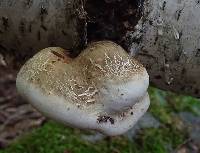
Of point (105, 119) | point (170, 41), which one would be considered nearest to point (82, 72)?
point (105, 119)

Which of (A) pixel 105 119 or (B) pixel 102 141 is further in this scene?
(B) pixel 102 141

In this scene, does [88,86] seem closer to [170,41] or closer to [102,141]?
[170,41]

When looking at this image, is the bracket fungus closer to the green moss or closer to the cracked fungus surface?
the cracked fungus surface

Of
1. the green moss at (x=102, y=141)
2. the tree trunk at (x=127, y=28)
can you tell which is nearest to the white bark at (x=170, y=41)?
the tree trunk at (x=127, y=28)

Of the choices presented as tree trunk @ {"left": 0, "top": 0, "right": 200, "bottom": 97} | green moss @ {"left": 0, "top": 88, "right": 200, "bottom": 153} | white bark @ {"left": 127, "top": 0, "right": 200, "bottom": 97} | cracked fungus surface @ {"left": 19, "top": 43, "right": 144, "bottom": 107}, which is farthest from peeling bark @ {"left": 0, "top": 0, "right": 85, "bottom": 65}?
green moss @ {"left": 0, "top": 88, "right": 200, "bottom": 153}

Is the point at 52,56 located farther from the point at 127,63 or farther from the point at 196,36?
the point at 196,36

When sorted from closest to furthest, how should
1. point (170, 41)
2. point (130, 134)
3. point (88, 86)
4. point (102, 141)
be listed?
point (88, 86), point (170, 41), point (102, 141), point (130, 134)
